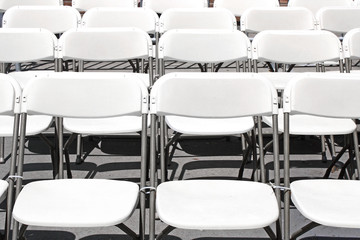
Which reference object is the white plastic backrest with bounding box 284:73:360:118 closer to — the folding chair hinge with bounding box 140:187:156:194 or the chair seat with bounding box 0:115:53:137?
the folding chair hinge with bounding box 140:187:156:194

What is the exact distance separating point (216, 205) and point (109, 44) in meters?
1.72

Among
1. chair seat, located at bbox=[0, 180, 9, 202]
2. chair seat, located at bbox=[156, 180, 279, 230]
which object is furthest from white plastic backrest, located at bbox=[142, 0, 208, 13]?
chair seat, located at bbox=[0, 180, 9, 202]

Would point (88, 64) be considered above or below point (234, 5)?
below

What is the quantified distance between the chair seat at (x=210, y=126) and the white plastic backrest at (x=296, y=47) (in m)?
0.51

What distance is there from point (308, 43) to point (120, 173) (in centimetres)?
164

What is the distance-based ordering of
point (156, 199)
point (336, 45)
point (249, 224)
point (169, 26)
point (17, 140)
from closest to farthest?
point (249, 224) → point (156, 199) → point (17, 140) → point (336, 45) → point (169, 26)

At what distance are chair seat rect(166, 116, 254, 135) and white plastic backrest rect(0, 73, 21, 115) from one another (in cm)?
102

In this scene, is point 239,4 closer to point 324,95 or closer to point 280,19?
point 280,19

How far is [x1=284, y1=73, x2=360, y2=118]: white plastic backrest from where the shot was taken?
2.77 m

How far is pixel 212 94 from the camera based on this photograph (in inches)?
110

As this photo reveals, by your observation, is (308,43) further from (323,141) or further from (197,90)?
(197,90)

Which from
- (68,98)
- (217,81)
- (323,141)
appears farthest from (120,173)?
(323,141)

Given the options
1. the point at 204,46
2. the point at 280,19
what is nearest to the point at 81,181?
the point at 204,46

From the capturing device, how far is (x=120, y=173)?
3.78 meters
